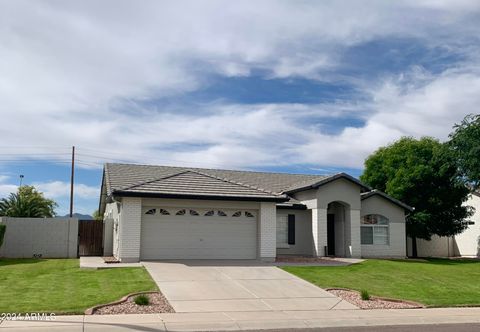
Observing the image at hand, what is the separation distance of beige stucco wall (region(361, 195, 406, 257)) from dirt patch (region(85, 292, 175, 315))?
16.9 metres

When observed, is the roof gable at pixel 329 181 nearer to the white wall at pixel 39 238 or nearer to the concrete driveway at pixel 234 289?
the concrete driveway at pixel 234 289

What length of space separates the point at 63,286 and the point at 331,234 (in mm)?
16743

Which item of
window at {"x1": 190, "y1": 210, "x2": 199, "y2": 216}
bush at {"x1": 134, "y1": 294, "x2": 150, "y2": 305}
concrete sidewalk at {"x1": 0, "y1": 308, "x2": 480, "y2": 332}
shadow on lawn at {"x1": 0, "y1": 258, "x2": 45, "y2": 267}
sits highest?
window at {"x1": 190, "y1": 210, "x2": 199, "y2": 216}

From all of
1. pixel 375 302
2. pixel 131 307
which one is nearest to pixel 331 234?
pixel 375 302

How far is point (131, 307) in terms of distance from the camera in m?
12.3

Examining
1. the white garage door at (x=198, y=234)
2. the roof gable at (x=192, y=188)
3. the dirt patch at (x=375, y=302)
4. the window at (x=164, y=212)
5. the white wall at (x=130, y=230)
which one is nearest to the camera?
the dirt patch at (x=375, y=302)

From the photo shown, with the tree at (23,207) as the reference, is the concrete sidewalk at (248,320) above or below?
below

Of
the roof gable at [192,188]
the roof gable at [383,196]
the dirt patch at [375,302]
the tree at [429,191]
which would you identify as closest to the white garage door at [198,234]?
the roof gable at [192,188]

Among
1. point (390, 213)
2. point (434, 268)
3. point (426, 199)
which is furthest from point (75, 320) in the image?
point (426, 199)

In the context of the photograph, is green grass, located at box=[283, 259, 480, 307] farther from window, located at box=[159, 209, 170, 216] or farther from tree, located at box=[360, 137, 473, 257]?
tree, located at box=[360, 137, 473, 257]

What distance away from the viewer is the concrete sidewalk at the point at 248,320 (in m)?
10.3

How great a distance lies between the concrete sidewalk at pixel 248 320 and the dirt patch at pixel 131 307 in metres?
0.43

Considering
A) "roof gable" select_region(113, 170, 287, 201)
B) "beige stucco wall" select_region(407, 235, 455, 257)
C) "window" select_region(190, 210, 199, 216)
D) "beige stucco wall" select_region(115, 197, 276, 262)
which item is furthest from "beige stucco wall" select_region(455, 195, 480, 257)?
"window" select_region(190, 210, 199, 216)

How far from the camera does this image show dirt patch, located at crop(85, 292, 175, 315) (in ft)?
38.8
